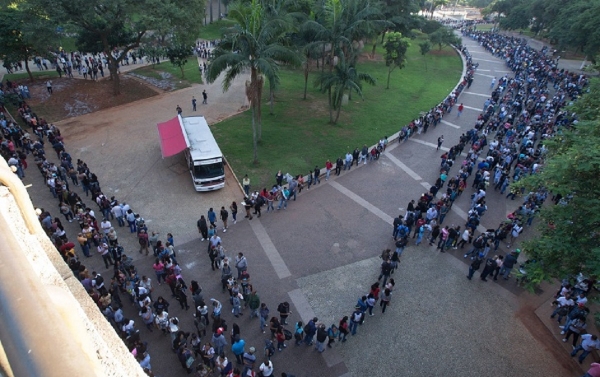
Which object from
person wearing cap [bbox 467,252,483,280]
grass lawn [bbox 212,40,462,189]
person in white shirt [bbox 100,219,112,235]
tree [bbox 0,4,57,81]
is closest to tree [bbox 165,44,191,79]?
grass lawn [bbox 212,40,462,189]

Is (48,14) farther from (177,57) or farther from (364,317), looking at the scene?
(364,317)

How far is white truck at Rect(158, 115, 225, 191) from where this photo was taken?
1803 cm

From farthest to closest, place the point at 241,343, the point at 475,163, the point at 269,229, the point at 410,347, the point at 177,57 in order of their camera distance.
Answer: the point at 177,57 → the point at 475,163 → the point at 269,229 → the point at 410,347 → the point at 241,343

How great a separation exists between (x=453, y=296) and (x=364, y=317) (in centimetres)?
366

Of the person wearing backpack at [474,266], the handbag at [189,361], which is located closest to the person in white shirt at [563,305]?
the person wearing backpack at [474,266]

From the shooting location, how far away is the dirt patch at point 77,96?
26719mm

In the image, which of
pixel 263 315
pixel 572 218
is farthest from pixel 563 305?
pixel 263 315

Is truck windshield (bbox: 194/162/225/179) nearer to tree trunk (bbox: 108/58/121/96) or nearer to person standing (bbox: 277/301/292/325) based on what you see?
person standing (bbox: 277/301/292/325)

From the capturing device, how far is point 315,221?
56.2 feet

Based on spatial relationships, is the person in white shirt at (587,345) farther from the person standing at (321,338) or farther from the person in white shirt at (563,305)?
the person standing at (321,338)

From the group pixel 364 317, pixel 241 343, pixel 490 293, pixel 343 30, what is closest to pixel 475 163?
pixel 490 293

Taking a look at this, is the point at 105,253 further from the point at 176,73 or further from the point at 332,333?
the point at 176,73

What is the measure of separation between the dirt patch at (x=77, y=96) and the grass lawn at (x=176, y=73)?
2.63 metres

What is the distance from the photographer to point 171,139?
64.3 feet
